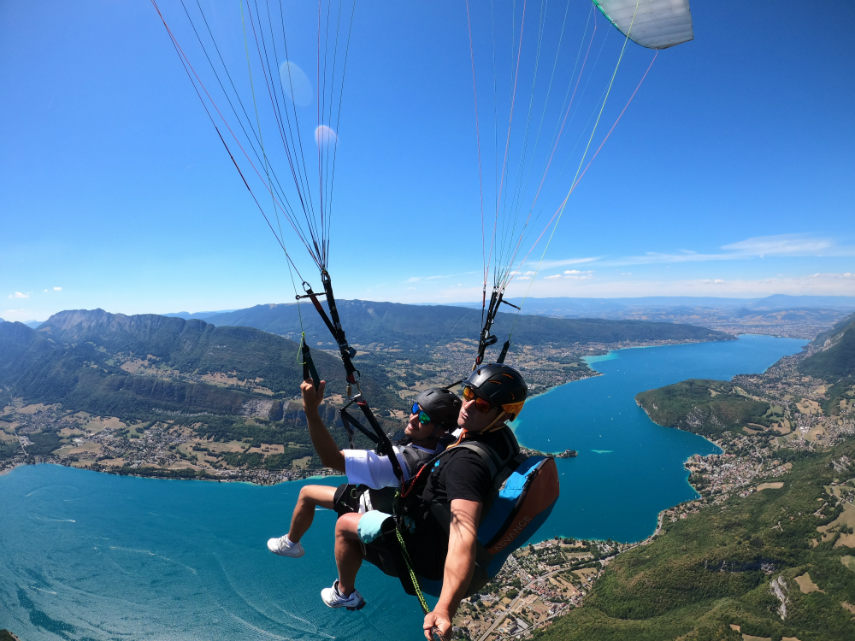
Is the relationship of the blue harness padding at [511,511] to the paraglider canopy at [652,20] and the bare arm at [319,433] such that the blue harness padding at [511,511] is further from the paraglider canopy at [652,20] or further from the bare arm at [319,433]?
the paraglider canopy at [652,20]

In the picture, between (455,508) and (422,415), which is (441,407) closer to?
(422,415)

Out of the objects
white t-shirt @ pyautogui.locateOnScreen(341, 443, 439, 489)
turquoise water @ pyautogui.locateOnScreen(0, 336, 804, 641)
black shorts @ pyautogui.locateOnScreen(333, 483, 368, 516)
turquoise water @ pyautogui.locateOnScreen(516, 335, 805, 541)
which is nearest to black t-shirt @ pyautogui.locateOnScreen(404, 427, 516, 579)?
white t-shirt @ pyautogui.locateOnScreen(341, 443, 439, 489)

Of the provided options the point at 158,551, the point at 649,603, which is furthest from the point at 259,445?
the point at 649,603

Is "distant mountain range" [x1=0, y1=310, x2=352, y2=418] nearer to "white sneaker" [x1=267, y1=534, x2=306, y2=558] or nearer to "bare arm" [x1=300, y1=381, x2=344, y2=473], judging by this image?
"white sneaker" [x1=267, y1=534, x2=306, y2=558]

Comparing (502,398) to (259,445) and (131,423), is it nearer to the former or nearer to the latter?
(259,445)

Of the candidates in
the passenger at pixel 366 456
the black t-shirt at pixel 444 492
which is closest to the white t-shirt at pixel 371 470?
the passenger at pixel 366 456

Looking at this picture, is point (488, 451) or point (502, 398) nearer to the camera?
point (488, 451)

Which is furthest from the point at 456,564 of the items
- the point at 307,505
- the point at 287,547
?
the point at 287,547
